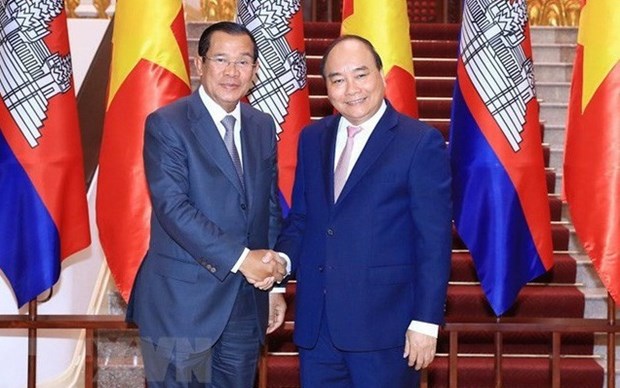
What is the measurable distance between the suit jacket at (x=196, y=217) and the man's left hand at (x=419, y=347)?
493mm

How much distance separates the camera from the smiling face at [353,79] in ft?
9.57

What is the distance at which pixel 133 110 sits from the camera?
3.97m

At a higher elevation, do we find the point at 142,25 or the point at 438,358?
the point at 142,25

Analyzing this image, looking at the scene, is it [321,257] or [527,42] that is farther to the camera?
[527,42]

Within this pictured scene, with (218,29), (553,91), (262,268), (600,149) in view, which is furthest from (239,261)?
(553,91)

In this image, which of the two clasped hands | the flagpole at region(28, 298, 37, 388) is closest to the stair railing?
the flagpole at region(28, 298, 37, 388)

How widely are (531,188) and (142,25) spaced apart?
155 centimetres

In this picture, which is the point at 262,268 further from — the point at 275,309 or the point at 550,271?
the point at 550,271

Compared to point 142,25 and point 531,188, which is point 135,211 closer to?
point 142,25

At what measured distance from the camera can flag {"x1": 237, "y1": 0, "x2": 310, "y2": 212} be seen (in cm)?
399

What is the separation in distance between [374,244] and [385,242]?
31 mm

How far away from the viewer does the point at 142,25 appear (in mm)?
3965

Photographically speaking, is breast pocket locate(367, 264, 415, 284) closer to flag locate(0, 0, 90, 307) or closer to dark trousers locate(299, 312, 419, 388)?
dark trousers locate(299, 312, 419, 388)

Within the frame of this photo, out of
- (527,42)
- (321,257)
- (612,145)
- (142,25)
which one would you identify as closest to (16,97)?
(142,25)
